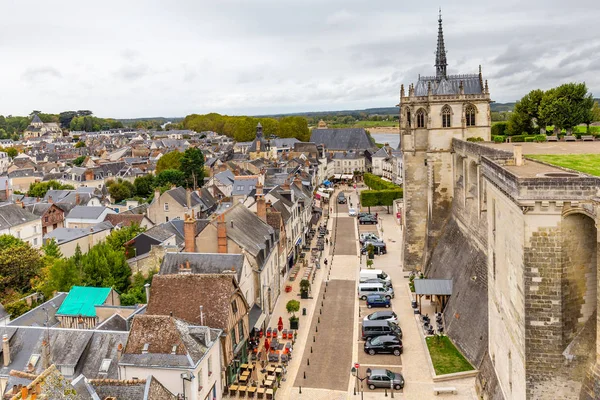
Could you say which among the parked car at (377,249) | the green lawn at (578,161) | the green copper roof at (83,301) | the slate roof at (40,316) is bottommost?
the parked car at (377,249)

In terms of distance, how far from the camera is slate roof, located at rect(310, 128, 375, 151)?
134m

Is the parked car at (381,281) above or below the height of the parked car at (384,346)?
above

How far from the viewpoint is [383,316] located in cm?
3222

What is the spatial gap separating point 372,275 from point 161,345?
22.4m

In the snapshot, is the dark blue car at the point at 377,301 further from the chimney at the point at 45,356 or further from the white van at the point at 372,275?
the chimney at the point at 45,356

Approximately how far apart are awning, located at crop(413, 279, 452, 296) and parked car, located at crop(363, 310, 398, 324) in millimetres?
2177

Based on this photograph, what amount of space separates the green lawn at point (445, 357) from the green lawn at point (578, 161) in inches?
412

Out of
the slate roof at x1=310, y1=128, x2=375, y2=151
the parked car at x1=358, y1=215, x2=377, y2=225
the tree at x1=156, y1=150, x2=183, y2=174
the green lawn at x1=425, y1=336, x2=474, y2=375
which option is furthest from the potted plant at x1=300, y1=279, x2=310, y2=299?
the slate roof at x1=310, y1=128, x2=375, y2=151

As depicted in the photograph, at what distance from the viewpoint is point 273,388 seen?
24.5 m

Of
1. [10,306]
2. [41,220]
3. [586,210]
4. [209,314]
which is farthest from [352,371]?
[41,220]

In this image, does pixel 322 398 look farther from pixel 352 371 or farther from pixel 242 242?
pixel 242 242

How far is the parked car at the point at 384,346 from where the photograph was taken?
28.3 meters

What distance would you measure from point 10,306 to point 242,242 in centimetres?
1508

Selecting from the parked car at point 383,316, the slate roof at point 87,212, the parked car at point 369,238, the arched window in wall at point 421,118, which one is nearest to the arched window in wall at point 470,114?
the arched window in wall at point 421,118
